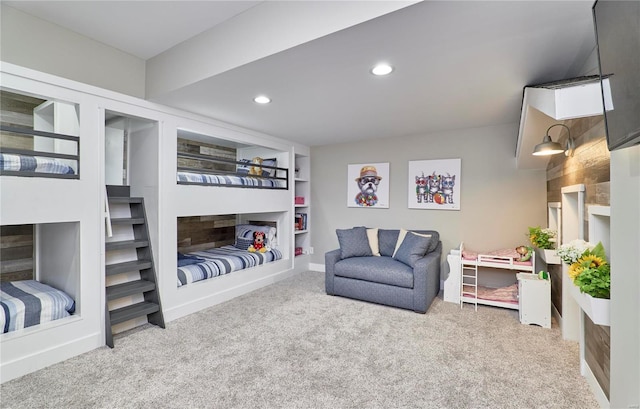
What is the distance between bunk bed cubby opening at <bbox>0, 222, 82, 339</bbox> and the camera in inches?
84.2

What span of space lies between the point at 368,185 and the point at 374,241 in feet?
3.16

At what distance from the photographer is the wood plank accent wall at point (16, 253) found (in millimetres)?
2660

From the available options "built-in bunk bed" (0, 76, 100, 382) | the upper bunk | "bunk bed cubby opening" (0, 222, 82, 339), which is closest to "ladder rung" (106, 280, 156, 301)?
"built-in bunk bed" (0, 76, 100, 382)

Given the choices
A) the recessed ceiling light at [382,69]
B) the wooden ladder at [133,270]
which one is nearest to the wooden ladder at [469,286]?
the recessed ceiling light at [382,69]

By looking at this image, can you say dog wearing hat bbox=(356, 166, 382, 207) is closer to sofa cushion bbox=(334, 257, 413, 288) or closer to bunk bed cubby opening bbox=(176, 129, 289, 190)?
sofa cushion bbox=(334, 257, 413, 288)

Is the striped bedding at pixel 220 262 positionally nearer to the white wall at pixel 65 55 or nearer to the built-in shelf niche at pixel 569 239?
the white wall at pixel 65 55

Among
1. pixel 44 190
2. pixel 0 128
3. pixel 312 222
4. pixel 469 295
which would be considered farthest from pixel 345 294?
pixel 0 128

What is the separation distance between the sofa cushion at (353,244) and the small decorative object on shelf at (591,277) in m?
2.37

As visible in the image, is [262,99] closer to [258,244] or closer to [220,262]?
[220,262]

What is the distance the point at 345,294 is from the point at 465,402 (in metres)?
1.92

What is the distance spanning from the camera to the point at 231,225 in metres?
4.90

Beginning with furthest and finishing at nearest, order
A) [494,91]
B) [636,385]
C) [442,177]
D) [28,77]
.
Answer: [442,177] < [494,91] < [28,77] < [636,385]

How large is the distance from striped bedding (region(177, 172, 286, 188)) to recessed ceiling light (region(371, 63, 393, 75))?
2213 mm

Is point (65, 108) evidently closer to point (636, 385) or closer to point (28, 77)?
point (28, 77)
